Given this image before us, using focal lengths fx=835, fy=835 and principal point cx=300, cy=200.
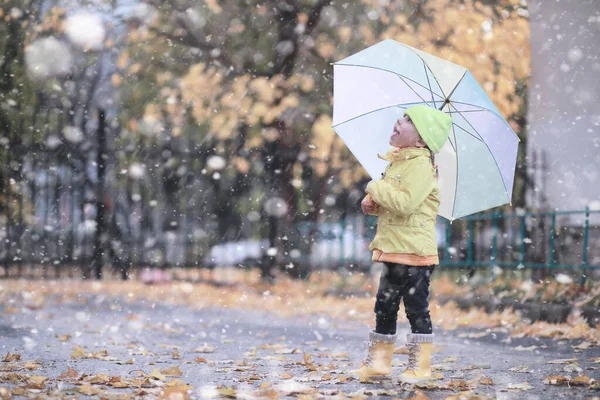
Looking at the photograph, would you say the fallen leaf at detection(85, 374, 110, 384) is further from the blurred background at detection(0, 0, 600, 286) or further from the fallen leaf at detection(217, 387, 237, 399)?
the blurred background at detection(0, 0, 600, 286)

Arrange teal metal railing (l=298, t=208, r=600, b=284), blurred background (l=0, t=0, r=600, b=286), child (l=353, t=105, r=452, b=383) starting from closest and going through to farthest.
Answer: child (l=353, t=105, r=452, b=383), teal metal railing (l=298, t=208, r=600, b=284), blurred background (l=0, t=0, r=600, b=286)

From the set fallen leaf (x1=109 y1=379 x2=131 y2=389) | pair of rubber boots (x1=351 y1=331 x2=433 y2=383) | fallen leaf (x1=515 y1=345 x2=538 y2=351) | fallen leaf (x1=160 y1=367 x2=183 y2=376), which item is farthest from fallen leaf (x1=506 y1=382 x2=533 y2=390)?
fallen leaf (x1=109 y1=379 x2=131 y2=389)

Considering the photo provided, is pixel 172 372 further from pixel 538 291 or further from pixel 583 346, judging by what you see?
pixel 538 291

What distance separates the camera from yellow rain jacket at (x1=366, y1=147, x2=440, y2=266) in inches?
177

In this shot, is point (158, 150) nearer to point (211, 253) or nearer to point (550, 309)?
point (211, 253)

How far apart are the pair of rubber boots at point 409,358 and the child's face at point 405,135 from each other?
108 cm

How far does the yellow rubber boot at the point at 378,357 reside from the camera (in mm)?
4812

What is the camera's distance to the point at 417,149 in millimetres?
4676

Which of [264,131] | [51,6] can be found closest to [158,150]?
[264,131]

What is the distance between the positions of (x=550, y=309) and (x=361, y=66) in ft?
13.2

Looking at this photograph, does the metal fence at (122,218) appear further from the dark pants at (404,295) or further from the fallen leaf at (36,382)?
the fallen leaf at (36,382)

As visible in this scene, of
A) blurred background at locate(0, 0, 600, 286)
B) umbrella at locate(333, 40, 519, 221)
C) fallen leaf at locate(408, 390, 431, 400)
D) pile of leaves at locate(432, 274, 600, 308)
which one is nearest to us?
fallen leaf at locate(408, 390, 431, 400)

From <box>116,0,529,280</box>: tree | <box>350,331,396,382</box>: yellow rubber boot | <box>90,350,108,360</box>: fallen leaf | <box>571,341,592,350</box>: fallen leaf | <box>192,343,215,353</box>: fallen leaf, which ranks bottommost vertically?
<box>192,343,215,353</box>: fallen leaf

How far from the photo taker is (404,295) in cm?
477
